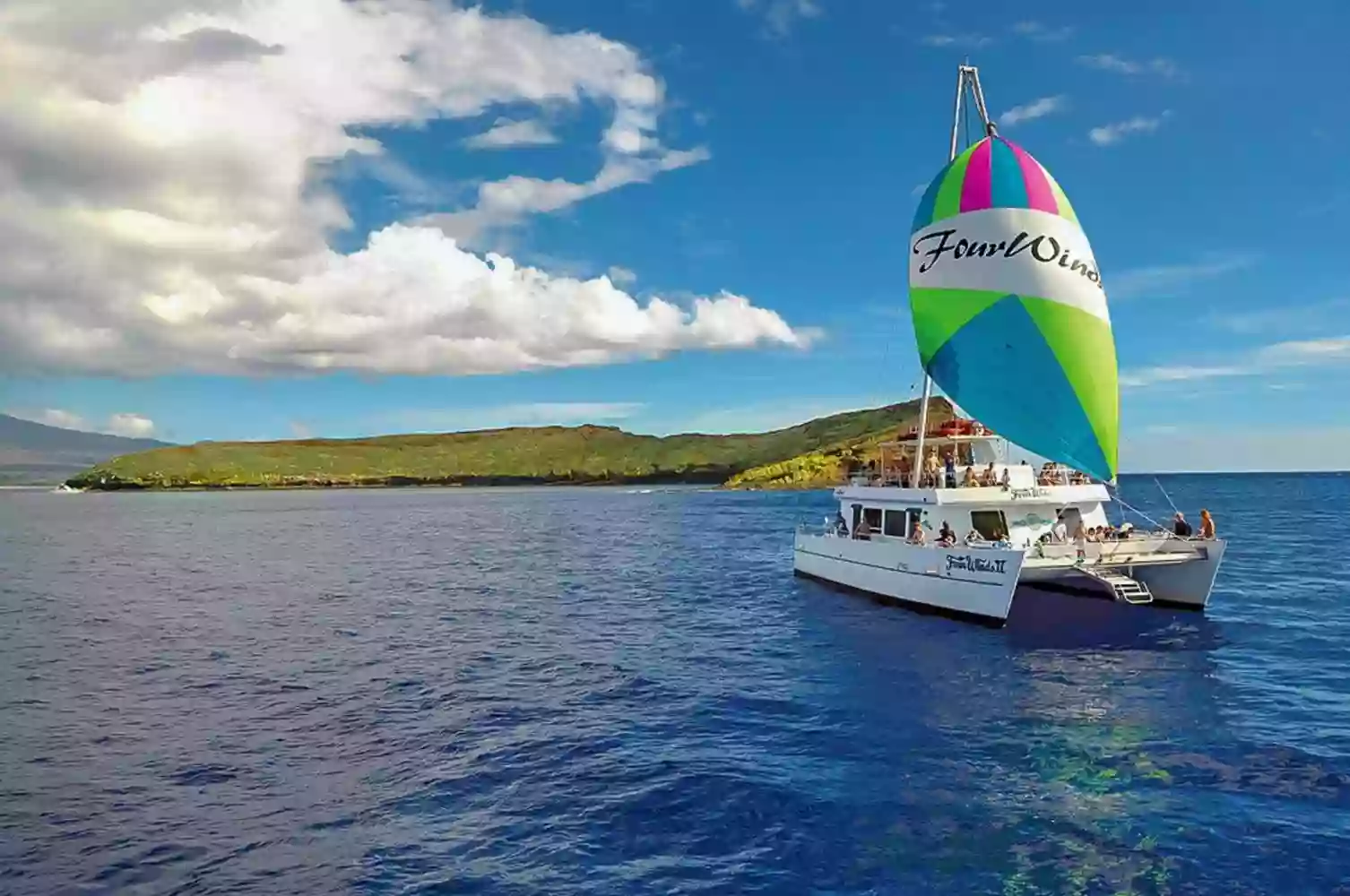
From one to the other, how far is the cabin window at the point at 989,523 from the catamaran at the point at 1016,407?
0.14 ft

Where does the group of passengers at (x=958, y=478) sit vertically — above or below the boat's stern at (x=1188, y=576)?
above

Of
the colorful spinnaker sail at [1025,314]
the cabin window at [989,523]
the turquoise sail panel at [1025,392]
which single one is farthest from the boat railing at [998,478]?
the colorful spinnaker sail at [1025,314]

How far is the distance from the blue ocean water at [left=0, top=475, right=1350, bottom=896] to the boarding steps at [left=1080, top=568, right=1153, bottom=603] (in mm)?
1210

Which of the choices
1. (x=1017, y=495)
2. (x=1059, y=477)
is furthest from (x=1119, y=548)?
(x=1059, y=477)

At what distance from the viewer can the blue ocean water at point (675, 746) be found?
1269 cm

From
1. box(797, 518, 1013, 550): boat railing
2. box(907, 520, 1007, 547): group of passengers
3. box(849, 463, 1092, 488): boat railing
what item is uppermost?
box(849, 463, 1092, 488): boat railing

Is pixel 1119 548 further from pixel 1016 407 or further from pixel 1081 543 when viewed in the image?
pixel 1016 407

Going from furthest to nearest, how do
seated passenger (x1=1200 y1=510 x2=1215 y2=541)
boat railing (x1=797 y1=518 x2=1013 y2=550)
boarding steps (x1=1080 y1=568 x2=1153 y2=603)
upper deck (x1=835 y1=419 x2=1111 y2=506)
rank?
upper deck (x1=835 y1=419 x2=1111 y2=506)
seated passenger (x1=1200 y1=510 x2=1215 y2=541)
boat railing (x1=797 y1=518 x2=1013 y2=550)
boarding steps (x1=1080 y1=568 x2=1153 y2=603)

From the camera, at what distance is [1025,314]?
98.9 feet

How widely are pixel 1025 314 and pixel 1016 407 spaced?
10.3 ft

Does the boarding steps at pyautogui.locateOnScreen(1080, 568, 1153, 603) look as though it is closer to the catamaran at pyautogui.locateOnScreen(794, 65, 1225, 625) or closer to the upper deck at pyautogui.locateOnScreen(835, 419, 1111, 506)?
the catamaran at pyautogui.locateOnScreen(794, 65, 1225, 625)

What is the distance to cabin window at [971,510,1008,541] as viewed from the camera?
31391mm

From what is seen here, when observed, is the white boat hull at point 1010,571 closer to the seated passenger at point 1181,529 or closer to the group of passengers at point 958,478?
the seated passenger at point 1181,529

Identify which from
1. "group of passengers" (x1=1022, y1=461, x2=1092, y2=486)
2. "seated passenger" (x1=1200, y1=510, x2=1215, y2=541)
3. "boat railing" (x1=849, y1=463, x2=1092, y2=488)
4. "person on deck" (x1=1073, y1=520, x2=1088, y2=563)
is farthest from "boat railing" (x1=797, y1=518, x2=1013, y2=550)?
"seated passenger" (x1=1200, y1=510, x2=1215, y2=541)
